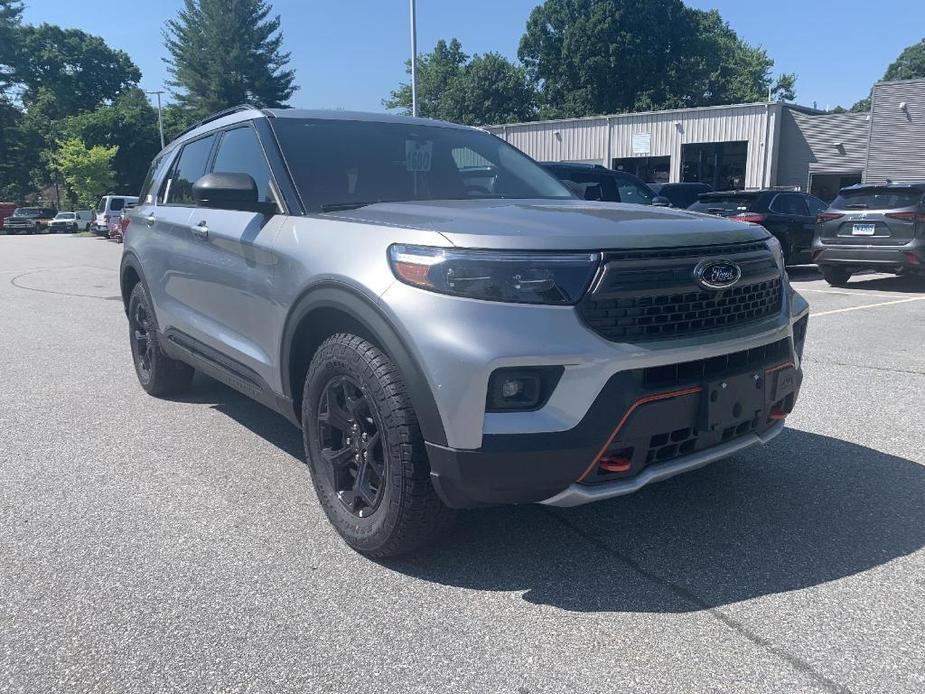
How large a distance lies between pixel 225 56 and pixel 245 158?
6145 centimetres

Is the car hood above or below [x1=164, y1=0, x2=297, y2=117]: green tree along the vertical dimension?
below

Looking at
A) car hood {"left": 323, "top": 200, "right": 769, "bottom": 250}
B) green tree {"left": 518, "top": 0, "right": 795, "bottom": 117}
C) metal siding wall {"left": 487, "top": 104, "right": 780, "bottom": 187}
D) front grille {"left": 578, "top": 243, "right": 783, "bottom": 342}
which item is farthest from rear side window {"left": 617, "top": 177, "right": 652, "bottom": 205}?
green tree {"left": 518, "top": 0, "right": 795, "bottom": 117}

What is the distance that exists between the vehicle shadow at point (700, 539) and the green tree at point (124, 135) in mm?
57649

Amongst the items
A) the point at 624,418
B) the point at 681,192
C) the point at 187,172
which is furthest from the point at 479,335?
the point at 681,192

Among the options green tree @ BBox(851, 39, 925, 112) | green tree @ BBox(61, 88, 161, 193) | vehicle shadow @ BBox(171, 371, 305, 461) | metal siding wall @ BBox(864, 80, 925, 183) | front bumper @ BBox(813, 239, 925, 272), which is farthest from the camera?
green tree @ BBox(851, 39, 925, 112)

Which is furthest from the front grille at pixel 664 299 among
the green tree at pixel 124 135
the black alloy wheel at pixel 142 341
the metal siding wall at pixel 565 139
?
the green tree at pixel 124 135

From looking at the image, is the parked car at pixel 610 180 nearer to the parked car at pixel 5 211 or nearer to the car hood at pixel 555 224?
the car hood at pixel 555 224

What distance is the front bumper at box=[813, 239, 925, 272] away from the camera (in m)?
11.0

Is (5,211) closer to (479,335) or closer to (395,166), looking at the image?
(395,166)

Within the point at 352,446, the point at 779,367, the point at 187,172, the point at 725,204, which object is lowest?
the point at 352,446

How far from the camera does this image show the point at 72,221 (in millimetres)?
40844

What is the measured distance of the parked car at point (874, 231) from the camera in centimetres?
1110

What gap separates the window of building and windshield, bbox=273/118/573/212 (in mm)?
30249

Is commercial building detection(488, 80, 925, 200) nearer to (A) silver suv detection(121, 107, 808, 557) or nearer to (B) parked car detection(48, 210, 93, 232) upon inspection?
(B) parked car detection(48, 210, 93, 232)
